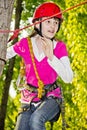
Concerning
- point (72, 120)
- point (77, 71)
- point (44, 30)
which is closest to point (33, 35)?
point (44, 30)

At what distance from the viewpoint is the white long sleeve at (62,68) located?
144 inches

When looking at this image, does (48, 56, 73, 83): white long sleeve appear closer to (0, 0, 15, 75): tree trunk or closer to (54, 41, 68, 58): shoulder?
(54, 41, 68, 58): shoulder

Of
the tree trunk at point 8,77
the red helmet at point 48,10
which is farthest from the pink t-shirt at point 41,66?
the tree trunk at point 8,77

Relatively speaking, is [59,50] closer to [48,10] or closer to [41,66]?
[41,66]

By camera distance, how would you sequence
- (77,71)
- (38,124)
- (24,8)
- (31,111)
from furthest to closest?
(24,8) → (77,71) → (31,111) → (38,124)

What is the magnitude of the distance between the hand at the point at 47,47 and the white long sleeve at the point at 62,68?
58 millimetres

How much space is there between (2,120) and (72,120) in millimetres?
3554

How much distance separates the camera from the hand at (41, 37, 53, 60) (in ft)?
12.0

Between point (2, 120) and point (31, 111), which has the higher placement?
point (31, 111)

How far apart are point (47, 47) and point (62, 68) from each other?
257mm

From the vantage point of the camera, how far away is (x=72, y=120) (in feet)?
36.6

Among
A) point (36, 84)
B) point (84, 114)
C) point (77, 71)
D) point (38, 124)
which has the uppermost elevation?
point (36, 84)

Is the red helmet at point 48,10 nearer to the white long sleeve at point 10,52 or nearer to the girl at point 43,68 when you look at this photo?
the girl at point 43,68

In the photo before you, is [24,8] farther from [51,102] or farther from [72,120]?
[51,102]
